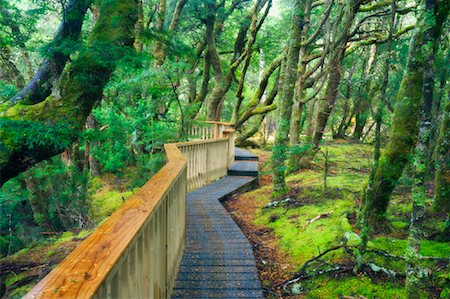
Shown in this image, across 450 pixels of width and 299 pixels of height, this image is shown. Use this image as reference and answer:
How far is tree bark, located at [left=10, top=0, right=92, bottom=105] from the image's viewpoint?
5.18m

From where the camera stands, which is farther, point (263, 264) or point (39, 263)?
point (39, 263)

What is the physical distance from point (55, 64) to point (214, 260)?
4.35 m

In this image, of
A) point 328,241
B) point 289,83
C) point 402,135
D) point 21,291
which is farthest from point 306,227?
point 21,291

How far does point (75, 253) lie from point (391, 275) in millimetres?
3708

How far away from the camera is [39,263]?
22.3ft

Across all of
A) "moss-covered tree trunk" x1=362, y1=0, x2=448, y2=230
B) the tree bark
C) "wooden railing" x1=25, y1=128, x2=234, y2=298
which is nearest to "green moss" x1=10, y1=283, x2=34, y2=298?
the tree bark

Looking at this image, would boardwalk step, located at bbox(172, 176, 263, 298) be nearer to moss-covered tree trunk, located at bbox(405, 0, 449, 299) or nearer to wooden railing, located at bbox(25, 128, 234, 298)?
wooden railing, located at bbox(25, 128, 234, 298)

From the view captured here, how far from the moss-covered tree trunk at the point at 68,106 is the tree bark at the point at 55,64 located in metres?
0.28

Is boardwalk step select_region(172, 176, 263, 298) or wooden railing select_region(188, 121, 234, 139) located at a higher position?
wooden railing select_region(188, 121, 234, 139)

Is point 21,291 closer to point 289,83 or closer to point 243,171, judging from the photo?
point 289,83

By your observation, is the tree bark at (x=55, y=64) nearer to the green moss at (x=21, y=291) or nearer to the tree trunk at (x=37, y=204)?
the green moss at (x=21, y=291)

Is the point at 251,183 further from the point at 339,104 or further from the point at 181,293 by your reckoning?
the point at 339,104

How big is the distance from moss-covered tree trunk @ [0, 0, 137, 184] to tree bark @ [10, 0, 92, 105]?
0.28 m

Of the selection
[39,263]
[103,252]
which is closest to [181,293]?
[103,252]
